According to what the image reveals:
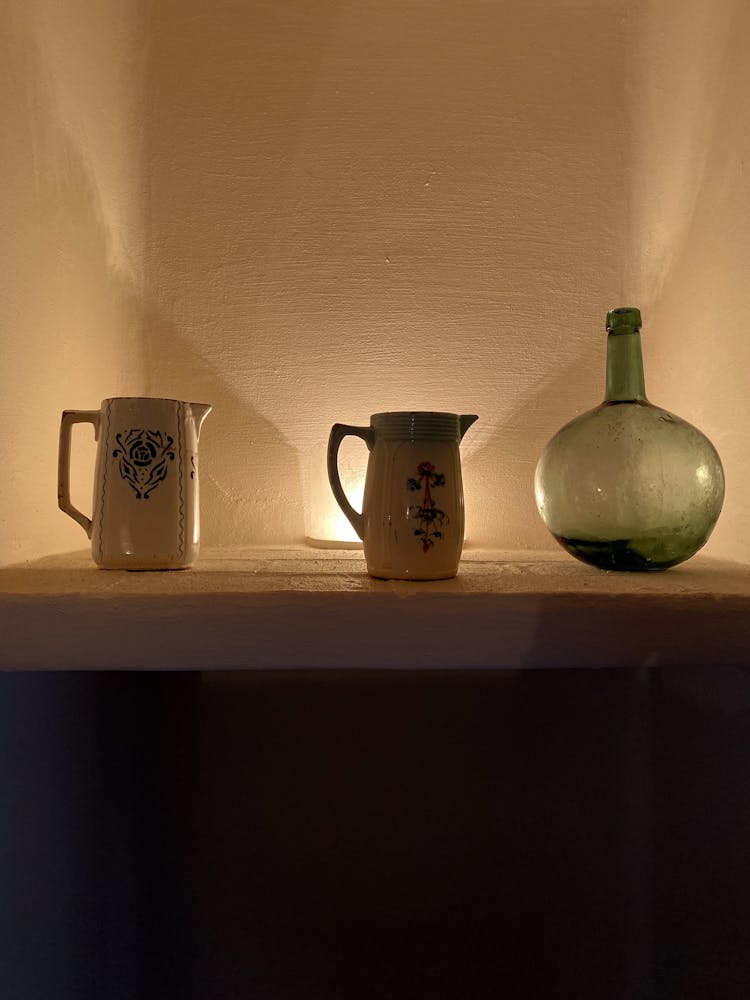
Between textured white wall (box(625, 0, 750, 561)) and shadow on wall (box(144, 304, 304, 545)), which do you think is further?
shadow on wall (box(144, 304, 304, 545))

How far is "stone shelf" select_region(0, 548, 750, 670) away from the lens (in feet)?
1.58

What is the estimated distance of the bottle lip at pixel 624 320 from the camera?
2.04 ft

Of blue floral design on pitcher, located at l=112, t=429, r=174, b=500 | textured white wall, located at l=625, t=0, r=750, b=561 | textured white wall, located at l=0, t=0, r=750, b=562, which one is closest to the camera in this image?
blue floral design on pitcher, located at l=112, t=429, r=174, b=500

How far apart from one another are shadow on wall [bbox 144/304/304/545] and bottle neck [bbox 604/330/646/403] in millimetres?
364

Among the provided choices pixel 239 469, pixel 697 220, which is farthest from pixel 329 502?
pixel 697 220

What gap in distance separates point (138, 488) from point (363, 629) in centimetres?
24

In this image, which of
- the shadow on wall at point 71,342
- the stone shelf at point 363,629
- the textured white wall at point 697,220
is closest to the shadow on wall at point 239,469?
the shadow on wall at point 71,342

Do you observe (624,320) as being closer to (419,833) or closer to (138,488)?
(138,488)

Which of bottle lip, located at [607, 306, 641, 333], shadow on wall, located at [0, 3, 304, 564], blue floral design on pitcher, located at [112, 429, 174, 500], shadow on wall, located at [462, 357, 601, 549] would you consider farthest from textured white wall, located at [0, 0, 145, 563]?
bottle lip, located at [607, 306, 641, 333]

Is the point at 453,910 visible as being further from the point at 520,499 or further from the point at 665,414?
the point at 665,414

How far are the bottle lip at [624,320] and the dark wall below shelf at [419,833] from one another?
0.39 m

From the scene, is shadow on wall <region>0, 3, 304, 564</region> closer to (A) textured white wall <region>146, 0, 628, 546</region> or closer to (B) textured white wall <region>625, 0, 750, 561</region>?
(A) textured white wall <region>146, 0, 628, 546</region>

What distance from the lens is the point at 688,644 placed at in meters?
0.48

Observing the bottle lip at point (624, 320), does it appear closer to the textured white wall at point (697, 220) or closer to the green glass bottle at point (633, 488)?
the green glass bottle at point (633, 488)
